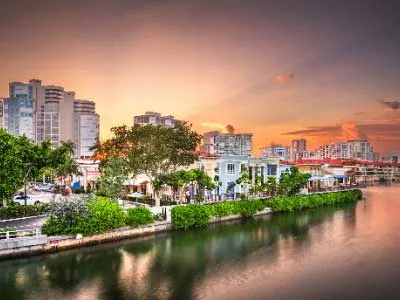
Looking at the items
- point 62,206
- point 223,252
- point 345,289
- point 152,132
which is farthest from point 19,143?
point 345,289

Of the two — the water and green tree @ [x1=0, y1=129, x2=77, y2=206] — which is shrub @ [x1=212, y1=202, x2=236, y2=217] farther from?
green tree @ [x1=0, y1=129, x2=77, y2=206]

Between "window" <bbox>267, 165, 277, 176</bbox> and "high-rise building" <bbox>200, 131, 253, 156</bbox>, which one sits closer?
"window" <bbox>267, 165, 277, 176</bbox>

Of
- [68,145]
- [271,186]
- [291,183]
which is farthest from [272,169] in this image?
[68,145]

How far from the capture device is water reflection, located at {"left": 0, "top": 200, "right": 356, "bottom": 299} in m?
18.7

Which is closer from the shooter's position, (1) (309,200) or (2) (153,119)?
(1) (309,200)

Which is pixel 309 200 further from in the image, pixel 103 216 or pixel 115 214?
pixel 103 216

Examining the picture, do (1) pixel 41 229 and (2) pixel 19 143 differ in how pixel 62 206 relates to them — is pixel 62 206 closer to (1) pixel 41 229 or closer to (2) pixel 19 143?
(1) pixel 41 229

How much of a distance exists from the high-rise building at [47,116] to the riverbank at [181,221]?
98881mm

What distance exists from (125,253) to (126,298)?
292 inches

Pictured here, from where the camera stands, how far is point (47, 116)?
→ 140 m

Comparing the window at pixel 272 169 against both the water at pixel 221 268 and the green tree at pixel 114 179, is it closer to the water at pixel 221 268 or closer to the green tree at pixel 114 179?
the water at pixel 221 268

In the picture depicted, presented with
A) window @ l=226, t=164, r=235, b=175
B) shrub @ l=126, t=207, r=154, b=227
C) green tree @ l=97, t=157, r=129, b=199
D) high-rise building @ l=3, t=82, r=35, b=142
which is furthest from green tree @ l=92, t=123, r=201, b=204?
high-rise building @ l=3, t=82, r=35, b=142

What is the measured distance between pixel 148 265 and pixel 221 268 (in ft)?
12.9

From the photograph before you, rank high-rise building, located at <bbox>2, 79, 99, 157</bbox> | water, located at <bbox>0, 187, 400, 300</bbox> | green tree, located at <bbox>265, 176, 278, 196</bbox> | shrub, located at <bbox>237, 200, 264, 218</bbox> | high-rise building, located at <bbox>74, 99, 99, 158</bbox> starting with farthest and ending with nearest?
high-rise building, located at <bbox>74, 99, 99, 158</bbox> < high-rise building, located at <bbox>2, 79, 99, 157</bbox> < green tree, located at <bbox>265, 176, 278, 196</bbox> < shrub, located at <bbox>237, 200, 264, 218</bbox> < water, located at <bbox>0, 187, 400, 300</bbox>
